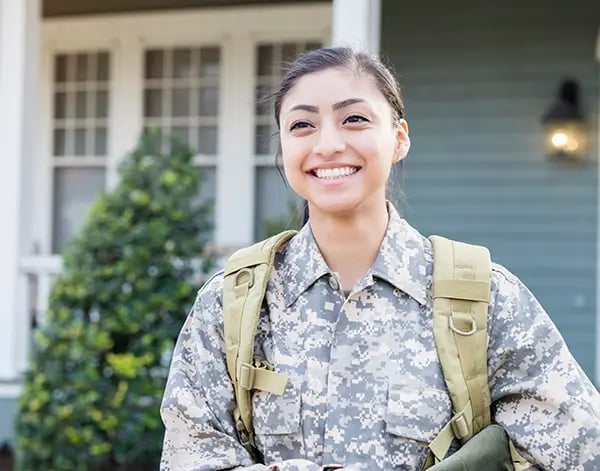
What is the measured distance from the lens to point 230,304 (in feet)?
5.17

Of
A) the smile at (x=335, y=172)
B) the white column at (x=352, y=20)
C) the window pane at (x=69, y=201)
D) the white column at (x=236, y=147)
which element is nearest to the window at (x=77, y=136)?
the window pane at (x=69, y=201)

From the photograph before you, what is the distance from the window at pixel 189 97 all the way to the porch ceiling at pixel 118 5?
332 millimetres

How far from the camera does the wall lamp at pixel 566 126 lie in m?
5.75

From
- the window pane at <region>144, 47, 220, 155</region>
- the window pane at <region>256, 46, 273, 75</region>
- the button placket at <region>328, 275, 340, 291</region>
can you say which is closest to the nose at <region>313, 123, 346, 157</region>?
the button placket at <region>328, 275, 340, 291</region>

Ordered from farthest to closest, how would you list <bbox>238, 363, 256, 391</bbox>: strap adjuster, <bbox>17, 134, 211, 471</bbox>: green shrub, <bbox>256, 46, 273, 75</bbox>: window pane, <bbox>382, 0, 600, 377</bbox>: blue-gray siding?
<bbox>256, 46, 273, 75</bbox>: window pane < <bbox>382, 0, 600, 377</bbox>: blue-gray siding < <bbox>17, 134, 211, 471</bbox>: green shrub < <bbox>238, 363, 256, 391</bbox>: strap adjuster

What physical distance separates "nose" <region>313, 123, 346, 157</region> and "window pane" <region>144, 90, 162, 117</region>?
18.0 ft

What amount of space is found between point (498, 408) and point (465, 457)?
14 cm

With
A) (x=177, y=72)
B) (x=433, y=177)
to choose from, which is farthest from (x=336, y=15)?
(x=177, y=72)

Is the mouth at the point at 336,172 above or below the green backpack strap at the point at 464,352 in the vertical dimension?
above

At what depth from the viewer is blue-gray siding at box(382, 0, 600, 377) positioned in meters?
5.91

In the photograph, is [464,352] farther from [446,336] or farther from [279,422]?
[279,422]

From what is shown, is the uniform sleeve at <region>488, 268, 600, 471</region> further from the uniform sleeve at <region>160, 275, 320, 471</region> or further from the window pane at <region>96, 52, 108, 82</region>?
the window pane at <region>96, 52, 108, 82</region>

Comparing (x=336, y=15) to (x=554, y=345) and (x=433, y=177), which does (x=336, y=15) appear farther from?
(x=554, y=345)

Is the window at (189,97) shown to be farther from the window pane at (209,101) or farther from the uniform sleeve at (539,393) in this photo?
the uniform sleeve at (539,393)
